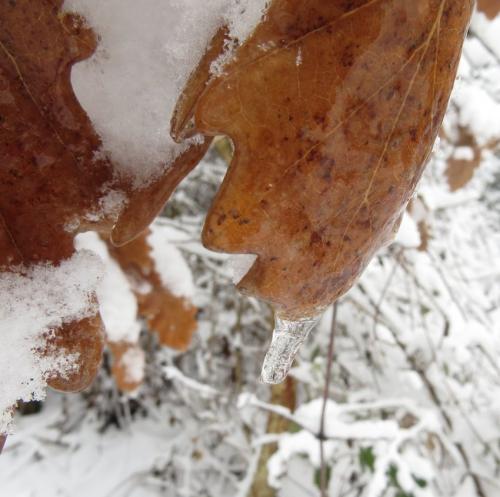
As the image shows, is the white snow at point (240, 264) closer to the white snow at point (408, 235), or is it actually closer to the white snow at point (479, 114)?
the white snow at point (408, 235)

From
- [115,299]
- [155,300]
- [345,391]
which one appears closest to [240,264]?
[115,299]

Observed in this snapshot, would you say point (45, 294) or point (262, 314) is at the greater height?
point (262, 314)

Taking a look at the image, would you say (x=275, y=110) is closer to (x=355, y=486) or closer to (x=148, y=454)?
(x=355, y=486)

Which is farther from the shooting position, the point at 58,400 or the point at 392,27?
the point at 58,400

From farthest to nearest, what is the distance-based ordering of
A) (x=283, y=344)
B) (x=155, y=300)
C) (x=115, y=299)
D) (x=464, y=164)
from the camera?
(x=464, y=164) < (x=155, y=300) < (x=115, y=299) < (x=283, y=344)

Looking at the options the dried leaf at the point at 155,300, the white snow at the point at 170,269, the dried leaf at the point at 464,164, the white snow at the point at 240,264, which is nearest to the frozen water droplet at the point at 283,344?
the white snow at the point at 240,264

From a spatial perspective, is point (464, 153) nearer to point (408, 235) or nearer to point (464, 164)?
Result: point (464, 164)

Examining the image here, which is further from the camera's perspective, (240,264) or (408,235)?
(408,235)

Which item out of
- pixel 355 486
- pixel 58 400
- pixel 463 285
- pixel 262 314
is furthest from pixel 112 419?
pixel 463 285
